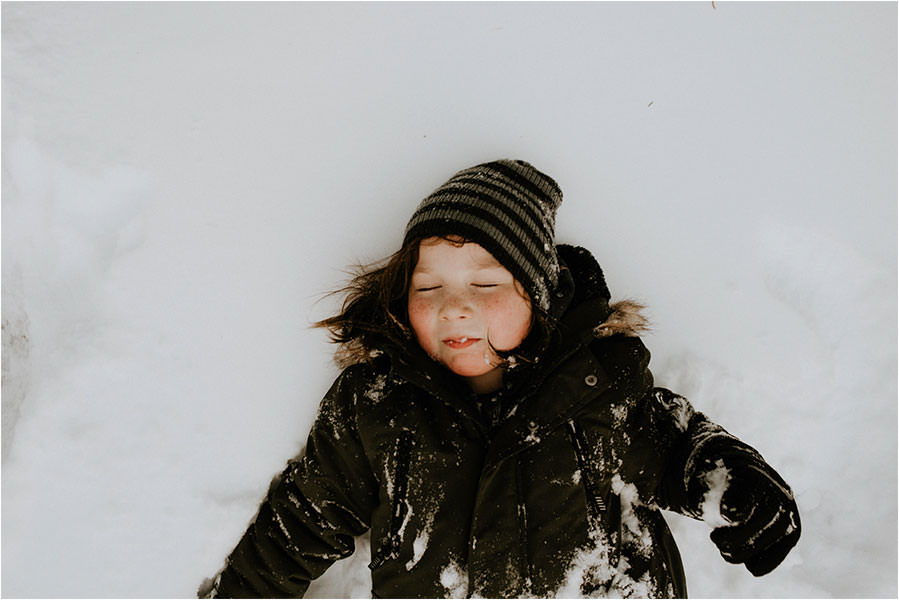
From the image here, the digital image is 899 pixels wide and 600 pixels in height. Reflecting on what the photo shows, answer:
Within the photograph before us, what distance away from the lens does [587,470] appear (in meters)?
1.61

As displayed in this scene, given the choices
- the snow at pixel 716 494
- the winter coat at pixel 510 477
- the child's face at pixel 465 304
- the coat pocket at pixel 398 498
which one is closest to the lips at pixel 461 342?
the child's face at pixel 465 304

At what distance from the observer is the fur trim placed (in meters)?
1.66

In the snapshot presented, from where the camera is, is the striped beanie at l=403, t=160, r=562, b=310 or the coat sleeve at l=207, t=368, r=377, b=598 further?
the coat sleeve at l=207, t=368, r=377, b=598

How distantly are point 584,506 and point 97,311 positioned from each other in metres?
1.47

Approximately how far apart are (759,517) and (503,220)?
94cm

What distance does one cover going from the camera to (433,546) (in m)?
1.61

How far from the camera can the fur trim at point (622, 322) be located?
1660mm

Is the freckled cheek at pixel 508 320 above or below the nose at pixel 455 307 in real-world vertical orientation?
below

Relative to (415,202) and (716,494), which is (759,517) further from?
(415,202)

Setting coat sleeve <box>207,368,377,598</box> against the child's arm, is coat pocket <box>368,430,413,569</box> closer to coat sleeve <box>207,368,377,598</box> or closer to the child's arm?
coat sleeve <box>207,368,377,598</box>

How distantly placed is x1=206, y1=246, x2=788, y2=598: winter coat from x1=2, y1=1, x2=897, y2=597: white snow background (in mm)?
218

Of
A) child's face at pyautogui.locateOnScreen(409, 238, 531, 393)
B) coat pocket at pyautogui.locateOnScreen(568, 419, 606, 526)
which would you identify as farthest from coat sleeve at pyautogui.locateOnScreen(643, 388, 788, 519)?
child's face at pyautogui.locateOnScreen(409, 238, 531, 393)

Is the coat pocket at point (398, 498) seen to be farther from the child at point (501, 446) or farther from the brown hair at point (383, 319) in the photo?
the brown hair at point (383, 319)

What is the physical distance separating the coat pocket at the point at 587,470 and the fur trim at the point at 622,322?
0.25 meters
